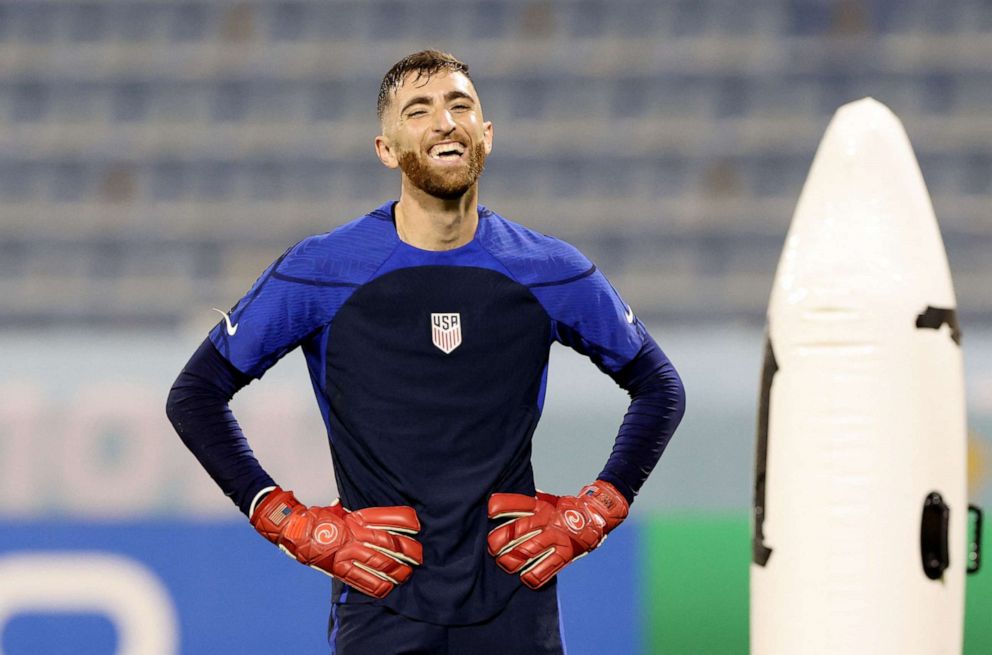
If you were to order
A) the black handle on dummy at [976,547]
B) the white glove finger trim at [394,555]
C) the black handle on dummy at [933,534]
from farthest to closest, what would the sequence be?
1. the black handle on dummy at [976,547]
2. the black handle on dummy at [933,534]
3. the white glove finger trim at [394,555]

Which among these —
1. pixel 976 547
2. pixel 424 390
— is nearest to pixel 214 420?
pixel 424 390

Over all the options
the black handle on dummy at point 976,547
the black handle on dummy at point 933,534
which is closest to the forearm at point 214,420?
the black handle on dummy at point 933,534

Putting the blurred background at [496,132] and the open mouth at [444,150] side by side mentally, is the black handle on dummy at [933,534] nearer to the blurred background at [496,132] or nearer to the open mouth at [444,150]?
the open mouth at [444,150]

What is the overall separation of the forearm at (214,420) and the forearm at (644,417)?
657 mm

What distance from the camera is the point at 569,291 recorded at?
2721 millimetres

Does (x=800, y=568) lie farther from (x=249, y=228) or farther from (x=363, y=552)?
(x=249, y=228)

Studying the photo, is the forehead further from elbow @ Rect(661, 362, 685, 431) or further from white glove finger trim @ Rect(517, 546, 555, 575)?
white glove finger trim @ Rect(517, 546, 555, 575)

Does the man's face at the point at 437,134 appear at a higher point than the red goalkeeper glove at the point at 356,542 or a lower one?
higher

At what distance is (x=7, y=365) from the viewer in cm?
467

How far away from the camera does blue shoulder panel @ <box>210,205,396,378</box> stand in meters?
2.64

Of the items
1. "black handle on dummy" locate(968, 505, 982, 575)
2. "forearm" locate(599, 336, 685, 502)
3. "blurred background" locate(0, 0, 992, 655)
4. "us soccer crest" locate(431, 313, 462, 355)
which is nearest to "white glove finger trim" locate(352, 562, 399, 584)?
"us soccer crest" locate(431, 313, 462, 355)

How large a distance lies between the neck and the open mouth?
74 millimetres

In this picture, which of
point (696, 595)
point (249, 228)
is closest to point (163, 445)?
point (696, 595)

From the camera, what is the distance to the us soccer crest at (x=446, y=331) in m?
2.62
